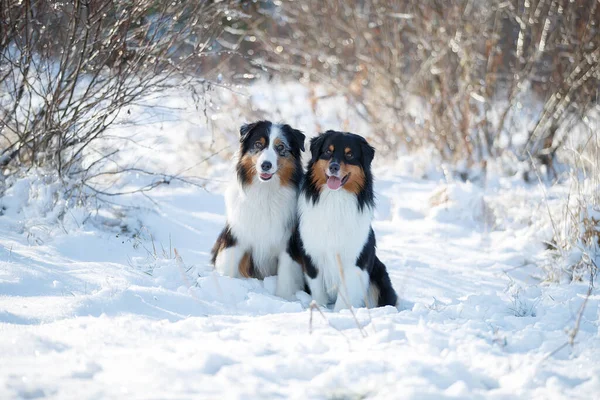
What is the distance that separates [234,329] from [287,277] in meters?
Answer: 1.43

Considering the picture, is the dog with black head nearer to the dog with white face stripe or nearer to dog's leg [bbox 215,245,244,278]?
the dog with white face stripe

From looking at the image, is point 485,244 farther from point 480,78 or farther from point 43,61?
point 43,61

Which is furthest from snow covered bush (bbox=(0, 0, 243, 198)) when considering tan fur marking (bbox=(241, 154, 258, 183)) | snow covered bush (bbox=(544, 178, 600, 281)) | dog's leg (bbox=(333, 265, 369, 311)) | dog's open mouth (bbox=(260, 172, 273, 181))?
snow covered bush (bbox=(544, 178, 600, 281))

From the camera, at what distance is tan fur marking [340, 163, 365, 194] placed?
15.1ft

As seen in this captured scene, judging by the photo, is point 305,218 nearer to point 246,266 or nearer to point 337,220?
point 337,220

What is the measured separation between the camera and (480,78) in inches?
392

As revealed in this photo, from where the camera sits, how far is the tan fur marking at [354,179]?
4.59 meters

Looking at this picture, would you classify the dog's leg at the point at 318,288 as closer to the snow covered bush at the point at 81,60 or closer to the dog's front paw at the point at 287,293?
the dog's front paw at the point at 287,293

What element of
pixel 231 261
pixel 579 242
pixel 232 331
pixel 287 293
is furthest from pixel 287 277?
pixel 579 242

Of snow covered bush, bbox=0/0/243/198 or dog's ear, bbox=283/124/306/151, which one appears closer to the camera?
dog's ear, bbox=283/124/306/151

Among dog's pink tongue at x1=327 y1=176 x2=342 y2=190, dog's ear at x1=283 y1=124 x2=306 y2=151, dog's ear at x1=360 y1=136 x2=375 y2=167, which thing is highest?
dog's ear at x1=283 y1=124 x2=306 y2=151

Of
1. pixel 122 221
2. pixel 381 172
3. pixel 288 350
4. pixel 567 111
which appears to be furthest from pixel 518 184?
pixel 288 350

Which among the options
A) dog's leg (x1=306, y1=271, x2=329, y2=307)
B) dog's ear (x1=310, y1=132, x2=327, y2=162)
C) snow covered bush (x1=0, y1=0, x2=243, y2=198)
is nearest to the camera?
dog's ear (x1=310, y1=132, x2=327, y2=162)

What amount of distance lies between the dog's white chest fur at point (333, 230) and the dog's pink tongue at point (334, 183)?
13 cm
